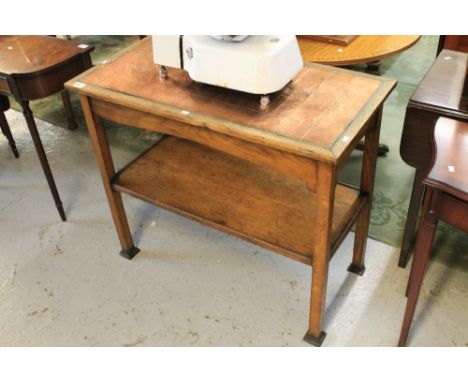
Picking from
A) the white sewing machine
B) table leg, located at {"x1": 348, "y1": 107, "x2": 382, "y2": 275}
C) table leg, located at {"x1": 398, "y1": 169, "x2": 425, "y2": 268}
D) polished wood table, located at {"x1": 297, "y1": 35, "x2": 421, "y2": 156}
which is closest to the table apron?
the white sewing machine

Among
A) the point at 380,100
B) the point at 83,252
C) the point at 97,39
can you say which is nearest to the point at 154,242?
the point at 83,252

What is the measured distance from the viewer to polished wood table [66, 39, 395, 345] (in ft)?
4.77

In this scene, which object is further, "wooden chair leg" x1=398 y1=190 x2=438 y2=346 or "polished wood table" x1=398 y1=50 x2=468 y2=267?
"polished wood table" x1=398 y1=50 x2=468 y2=267

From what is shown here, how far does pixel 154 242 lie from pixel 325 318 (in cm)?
83

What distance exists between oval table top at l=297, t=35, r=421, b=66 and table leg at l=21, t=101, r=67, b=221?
1204 mm

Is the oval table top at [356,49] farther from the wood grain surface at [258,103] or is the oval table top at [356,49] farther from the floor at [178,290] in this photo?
the floor at [178,290]

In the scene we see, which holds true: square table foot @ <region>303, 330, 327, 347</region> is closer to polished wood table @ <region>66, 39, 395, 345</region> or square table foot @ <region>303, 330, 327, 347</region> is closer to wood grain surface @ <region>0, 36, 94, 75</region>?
polished wood table @ <region>66, 39, 395, 345</region>

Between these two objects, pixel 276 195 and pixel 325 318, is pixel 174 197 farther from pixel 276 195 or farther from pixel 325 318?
pixel 325 318

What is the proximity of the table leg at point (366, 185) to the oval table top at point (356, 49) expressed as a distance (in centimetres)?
66

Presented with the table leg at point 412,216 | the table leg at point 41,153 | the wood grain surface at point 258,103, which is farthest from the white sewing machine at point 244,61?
the table leg at point 41,153

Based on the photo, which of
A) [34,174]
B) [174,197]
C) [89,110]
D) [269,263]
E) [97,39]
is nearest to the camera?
[89,110]

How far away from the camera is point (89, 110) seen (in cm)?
179

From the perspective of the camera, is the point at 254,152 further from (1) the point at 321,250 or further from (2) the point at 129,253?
(2) the point at 129,253
